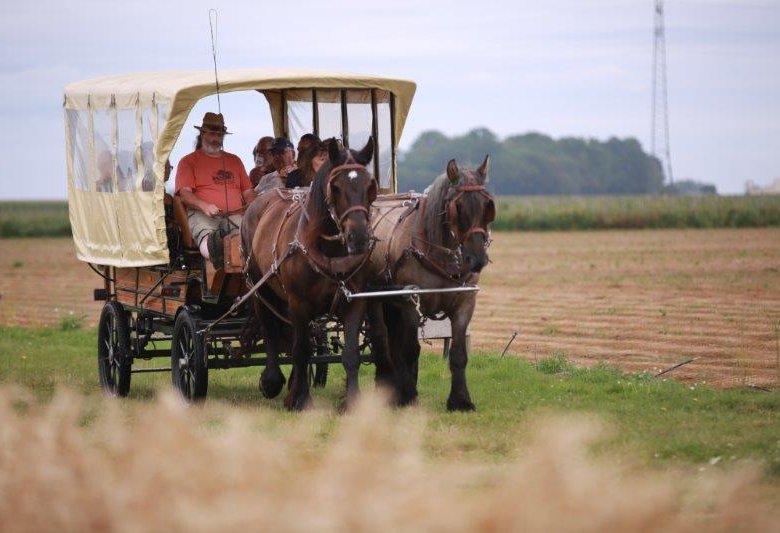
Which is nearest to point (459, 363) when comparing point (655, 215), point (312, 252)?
point (312, 252)

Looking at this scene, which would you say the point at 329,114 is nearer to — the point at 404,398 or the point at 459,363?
the point at 404,398

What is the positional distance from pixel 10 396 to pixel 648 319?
1262 centimetres

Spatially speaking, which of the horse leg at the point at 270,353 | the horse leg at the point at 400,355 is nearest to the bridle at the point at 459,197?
the horse leg at the point at 400,355

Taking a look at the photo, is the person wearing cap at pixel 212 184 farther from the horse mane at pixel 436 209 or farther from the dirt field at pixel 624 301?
the dirt field at pixel 624 301

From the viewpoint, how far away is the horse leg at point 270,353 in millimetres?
11617

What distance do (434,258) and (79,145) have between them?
179 inches

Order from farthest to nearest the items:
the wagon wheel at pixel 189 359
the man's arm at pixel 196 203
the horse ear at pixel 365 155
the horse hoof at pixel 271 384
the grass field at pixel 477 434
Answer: the man's arm at pixel 196 203 < the horse hoof at pixel 271 384 < the wagon wheel at pixel 189 359 < the horse ear at pixel 365 155 < the grass field at pixel 477 434

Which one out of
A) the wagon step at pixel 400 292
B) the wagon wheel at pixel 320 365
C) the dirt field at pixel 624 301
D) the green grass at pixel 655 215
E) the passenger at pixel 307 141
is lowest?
the green grass at pixel 655 215

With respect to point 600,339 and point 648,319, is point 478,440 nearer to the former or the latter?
point 600,339

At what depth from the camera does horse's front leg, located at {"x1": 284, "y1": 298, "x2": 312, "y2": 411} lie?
1089 centimetres

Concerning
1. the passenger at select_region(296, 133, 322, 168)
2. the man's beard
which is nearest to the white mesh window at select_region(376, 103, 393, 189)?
the passenger at select_region(296, 133, 322, 168)

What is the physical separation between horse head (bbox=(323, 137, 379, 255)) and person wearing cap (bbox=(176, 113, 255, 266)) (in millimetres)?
1614

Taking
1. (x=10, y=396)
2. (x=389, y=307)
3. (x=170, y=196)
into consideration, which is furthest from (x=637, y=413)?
(x=10, y=396)

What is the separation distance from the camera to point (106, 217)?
12984 millimetres
